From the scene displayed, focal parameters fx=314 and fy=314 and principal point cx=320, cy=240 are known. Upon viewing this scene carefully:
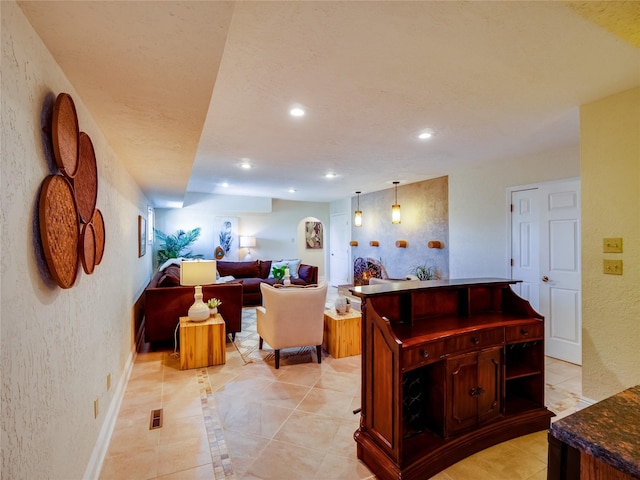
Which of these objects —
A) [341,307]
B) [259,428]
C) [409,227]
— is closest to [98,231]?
[259,428]

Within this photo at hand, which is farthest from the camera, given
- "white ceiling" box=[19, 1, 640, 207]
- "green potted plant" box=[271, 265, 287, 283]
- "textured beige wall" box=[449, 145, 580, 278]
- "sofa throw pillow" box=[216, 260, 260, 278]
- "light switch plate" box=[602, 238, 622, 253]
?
"sofa throw pillow" box=[216, 260, 260, 278]

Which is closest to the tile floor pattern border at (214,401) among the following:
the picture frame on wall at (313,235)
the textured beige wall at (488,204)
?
the textured beige wall at (488,204)

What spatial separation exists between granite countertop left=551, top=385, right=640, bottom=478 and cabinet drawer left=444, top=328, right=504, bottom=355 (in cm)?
96

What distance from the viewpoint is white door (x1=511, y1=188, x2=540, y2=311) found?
12.6 ft

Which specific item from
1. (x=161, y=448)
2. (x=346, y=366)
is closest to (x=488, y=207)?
(x=346, y=366)

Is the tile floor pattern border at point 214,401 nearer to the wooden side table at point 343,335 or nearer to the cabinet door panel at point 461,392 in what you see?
the wooden side table at point 343,335

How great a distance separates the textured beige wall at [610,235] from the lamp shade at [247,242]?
714cm

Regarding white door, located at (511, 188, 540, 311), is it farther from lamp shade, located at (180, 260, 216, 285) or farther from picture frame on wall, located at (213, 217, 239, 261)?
picture frame on wall, located at (213, 217, 239, 261)

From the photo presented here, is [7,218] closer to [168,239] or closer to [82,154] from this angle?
[82,154]

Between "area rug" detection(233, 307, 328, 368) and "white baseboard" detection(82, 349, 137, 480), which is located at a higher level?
"white baseboard" detection(82, 349, 137, 480)

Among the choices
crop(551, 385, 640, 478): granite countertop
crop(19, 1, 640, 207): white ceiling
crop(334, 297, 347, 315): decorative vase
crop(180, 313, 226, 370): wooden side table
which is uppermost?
crop(19, 1, 640, 207): white ceiling

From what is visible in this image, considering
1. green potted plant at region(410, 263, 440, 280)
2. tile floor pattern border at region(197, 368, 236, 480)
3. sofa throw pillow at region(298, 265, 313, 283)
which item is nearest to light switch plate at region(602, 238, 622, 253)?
tile floor pattern border at region(197, 368, 236, 480)

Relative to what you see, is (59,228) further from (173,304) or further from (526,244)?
(526,244)

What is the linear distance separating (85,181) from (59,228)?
1.75 ft
